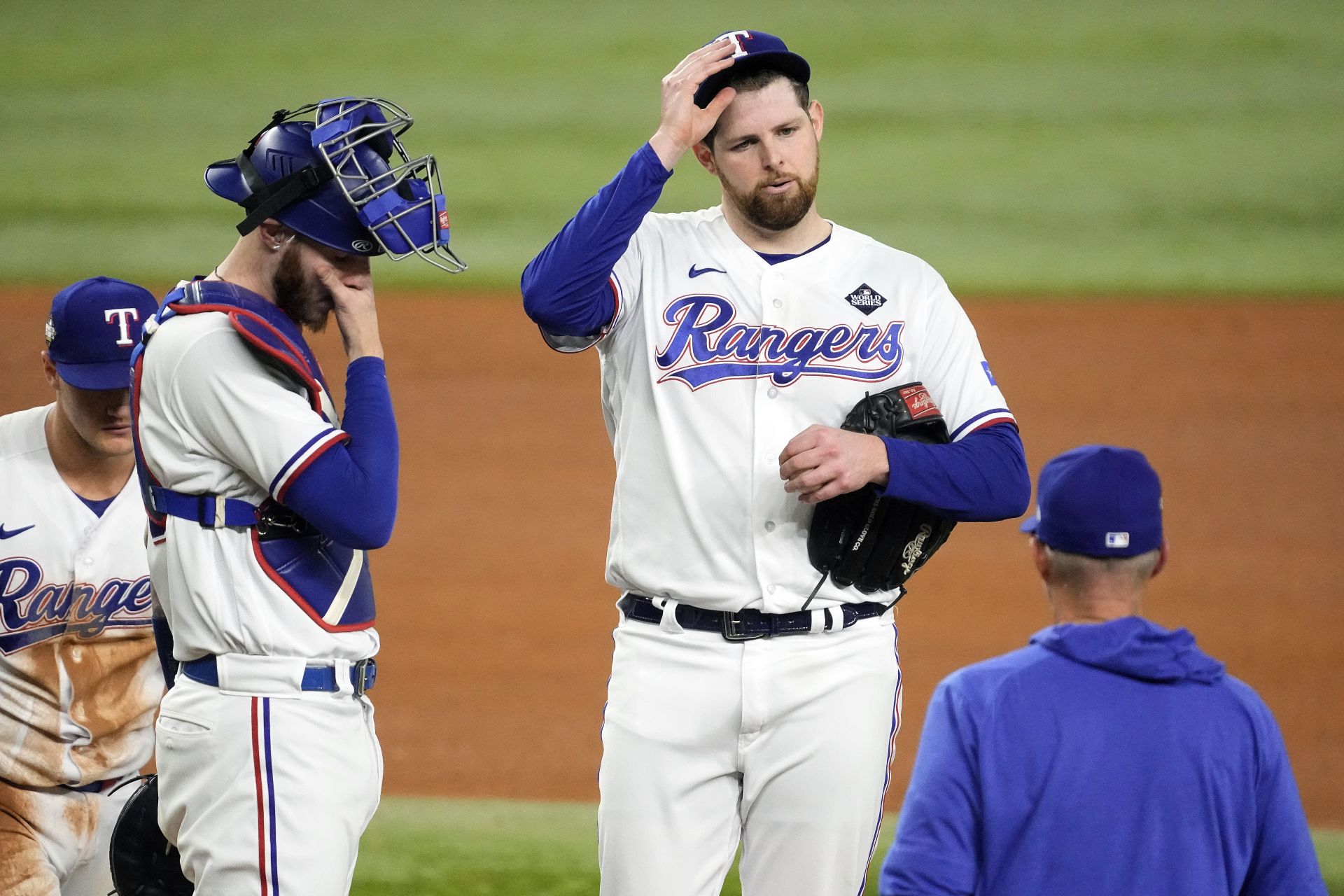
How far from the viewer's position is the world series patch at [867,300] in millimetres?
2707

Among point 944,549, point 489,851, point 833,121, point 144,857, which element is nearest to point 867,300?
point 144,857

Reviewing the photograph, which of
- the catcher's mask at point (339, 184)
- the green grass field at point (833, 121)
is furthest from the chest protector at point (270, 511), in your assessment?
the green grass field at point (833, 121)

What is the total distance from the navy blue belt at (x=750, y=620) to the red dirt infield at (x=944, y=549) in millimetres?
2596

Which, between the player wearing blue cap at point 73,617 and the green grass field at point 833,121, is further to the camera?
the green grass field at point 833,121

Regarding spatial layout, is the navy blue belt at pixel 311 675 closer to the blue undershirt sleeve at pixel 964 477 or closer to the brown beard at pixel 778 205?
the blue undershirt sleeve at pixel 964 477

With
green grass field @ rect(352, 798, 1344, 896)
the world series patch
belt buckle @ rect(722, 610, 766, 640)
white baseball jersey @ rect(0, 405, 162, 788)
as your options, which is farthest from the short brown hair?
green grass field @ rect(352, 798, 1344, 896)

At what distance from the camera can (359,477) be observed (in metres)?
2.22

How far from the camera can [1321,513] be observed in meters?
6.57

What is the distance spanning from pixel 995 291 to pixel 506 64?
380 centimetres

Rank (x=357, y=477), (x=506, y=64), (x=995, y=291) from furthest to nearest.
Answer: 1. (x=506, y=64)
2. (x=995, y=291)
3. (x=357, y=477)

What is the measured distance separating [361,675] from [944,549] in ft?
15.7

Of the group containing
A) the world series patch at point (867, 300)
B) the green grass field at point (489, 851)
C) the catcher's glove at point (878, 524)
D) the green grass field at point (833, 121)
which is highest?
the green grass field at point (833, 121)

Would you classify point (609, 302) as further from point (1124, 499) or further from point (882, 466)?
point (1124, 499)

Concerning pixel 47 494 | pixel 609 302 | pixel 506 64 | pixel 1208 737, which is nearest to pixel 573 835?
pixel 47 494
